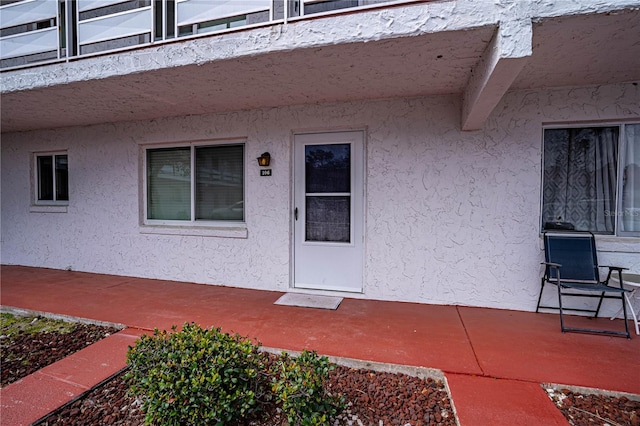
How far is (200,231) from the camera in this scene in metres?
4.71

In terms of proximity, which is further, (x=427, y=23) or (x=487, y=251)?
(x=487, y=251)

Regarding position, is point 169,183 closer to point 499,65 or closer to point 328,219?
point 328,219

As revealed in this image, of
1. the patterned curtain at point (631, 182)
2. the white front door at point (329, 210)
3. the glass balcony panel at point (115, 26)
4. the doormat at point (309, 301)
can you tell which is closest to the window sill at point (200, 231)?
the white front door at point (329, 210)

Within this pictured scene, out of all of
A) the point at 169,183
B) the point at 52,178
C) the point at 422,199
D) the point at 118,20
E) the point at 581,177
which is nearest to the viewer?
the point at 581,177

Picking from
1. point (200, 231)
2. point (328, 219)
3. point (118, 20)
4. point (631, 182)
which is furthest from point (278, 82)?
point (631, 182)

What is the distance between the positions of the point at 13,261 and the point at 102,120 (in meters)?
3.63

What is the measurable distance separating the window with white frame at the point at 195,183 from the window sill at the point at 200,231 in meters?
0.13

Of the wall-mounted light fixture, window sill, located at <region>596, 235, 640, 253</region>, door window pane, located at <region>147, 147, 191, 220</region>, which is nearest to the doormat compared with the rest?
the wall-mounted light fixture

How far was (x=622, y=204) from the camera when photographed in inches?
135

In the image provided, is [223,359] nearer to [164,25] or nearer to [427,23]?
[427,23]

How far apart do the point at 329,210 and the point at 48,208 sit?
5.41 m

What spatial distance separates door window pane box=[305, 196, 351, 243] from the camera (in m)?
4.12

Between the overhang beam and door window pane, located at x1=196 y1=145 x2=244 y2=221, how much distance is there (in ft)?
10.3

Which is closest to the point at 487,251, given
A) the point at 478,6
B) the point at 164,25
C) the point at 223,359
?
the point at 478,6
